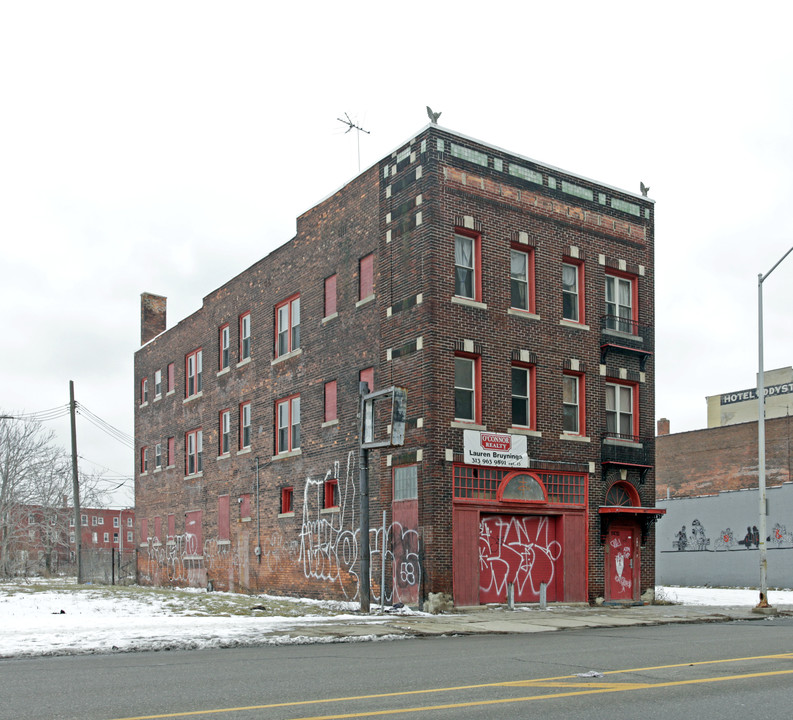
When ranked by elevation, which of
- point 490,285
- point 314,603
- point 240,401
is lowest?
point 314,603

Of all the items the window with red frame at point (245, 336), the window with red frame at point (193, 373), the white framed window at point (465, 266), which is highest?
the white framed window at point (465, 266)

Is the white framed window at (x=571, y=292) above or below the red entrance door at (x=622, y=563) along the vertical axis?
above

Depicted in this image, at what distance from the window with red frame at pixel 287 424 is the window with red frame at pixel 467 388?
7.41m

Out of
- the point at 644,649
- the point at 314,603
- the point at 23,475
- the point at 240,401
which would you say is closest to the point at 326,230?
the point at 240,401

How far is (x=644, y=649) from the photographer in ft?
43.6

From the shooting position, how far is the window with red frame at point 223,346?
1374 inches

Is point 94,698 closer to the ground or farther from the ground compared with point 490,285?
closer to the ground

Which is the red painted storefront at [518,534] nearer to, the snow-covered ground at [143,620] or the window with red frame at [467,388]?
the window with red frame at [467,388]

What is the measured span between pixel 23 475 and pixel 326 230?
37.7 meters

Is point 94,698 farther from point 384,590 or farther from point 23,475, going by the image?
point 23,475

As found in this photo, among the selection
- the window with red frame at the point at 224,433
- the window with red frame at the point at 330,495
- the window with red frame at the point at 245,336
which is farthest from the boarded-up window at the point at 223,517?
the window with red frame at the point at 330,495

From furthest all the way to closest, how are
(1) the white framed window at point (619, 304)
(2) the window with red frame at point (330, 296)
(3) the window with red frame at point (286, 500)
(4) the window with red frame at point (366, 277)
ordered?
(3) the window with red frame at point (286, 500), (2) the window with red frame at point (330, 296), (1) the white framed window at point (619, 304), (4) the window with red frame at point (366, 277)

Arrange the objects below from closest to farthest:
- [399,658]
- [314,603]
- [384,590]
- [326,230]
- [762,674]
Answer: [762,674]
[399,658]
[384,590]
[314,603]
[326,230]

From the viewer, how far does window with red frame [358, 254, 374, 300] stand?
2600cm
